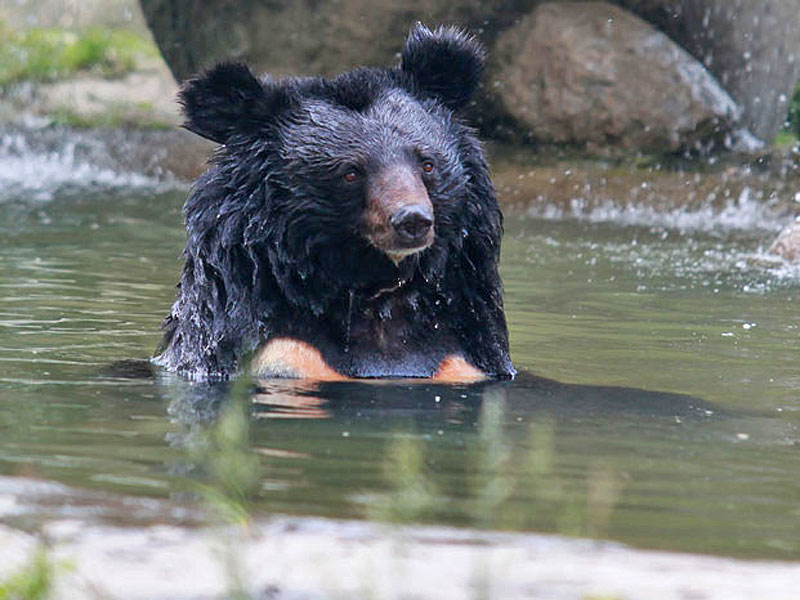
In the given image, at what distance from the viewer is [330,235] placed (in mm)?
6012

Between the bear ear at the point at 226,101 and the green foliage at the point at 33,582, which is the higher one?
the bear ear at the point at 226,101

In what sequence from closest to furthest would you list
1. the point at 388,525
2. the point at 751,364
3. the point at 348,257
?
the point at 388,525
the point at 348,257
the point at 751,364

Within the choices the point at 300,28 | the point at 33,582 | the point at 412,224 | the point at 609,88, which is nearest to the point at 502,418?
the point at 412,224

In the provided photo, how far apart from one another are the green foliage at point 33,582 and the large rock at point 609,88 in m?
11.7

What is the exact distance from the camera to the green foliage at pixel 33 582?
2.78 meters

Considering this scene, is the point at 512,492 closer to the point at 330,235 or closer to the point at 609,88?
the point at 330,235

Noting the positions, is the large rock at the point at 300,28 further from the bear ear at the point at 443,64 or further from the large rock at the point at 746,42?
the bear ear at the point at 443,64

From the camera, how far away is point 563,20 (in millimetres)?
14445

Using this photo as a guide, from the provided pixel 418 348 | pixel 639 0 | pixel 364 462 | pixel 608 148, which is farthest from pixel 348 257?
pixel 639 0

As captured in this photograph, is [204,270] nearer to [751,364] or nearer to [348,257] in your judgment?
[348,257]

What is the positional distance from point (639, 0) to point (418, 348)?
920 centimetres

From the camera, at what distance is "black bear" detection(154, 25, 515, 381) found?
6.01 metres

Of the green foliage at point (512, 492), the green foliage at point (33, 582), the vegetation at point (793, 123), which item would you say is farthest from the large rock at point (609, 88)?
the green foliage at point (33, 582)

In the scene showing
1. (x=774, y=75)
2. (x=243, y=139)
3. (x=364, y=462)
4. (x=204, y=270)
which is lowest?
(x=364, y=462)
